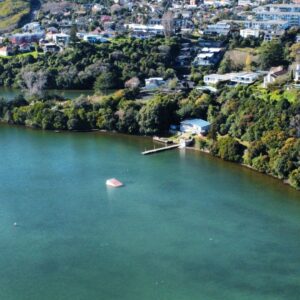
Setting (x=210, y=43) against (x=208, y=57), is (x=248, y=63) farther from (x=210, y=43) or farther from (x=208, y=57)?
(x=210, y=43)

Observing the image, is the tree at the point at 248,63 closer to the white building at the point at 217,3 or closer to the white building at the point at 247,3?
the white building at the point at 247,3

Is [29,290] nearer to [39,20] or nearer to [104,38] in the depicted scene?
[104,38]

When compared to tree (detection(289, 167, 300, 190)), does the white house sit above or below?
above

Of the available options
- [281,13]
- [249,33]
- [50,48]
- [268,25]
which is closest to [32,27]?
[50,48]

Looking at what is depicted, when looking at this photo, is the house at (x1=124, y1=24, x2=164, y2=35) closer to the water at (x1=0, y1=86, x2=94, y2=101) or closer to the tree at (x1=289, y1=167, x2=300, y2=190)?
the water at (x1=0, y1=86, x2=94, y2=101)

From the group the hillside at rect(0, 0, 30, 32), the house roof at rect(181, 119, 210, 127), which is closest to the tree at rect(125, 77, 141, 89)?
the house roof at rect(181, 119, 210, 127)
